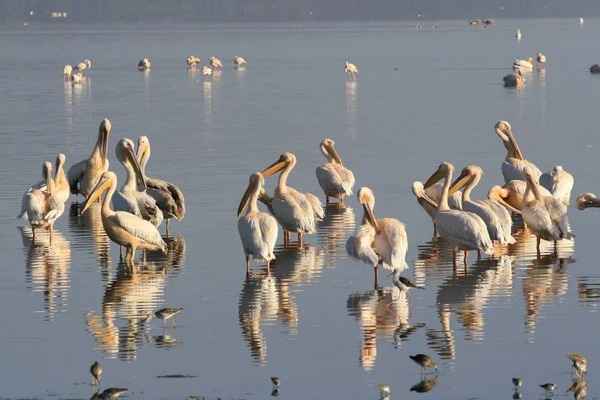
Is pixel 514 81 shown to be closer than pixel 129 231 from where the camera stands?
No

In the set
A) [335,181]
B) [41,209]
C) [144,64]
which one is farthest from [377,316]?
[144,64]

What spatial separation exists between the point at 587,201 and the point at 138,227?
4.83 meters

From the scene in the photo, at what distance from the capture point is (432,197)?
13938 mm

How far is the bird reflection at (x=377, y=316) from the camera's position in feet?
29.5

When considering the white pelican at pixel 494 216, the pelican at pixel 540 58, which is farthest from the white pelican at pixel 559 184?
the pelican at pixel 540 58

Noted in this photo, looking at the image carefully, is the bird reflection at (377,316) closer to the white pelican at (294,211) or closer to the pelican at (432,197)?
the white pelican at (294,211)

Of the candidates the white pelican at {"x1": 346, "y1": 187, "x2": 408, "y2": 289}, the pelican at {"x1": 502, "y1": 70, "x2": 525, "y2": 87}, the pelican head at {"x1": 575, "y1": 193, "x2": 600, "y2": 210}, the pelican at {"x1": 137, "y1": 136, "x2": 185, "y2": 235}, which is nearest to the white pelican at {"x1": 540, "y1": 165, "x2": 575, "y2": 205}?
the pelican head at {"x1": 575, "y1": 193, "x2": 600, "y2": 210}

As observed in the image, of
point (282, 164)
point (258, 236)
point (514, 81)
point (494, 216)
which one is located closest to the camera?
point (258, 236)

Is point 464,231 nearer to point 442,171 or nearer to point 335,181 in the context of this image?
point 442,171

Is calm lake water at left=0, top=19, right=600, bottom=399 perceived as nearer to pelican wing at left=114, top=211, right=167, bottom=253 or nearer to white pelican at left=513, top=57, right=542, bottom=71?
pelican wing at left=114, top=211, right=167, bottom=253

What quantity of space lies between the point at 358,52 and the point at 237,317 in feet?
172

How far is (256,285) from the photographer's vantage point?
11.1 metres

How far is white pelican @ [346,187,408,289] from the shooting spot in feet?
35.9

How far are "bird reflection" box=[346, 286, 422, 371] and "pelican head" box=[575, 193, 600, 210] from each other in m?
3.56
